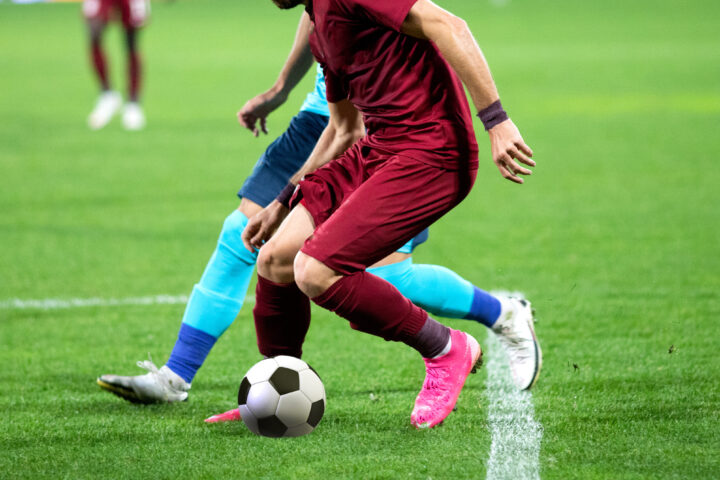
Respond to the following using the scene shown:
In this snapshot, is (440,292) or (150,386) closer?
(150,386)

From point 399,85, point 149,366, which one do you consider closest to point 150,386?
point 149,366

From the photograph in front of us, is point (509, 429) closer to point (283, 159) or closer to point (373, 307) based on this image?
point (373, 307)

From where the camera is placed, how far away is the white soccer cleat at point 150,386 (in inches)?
166

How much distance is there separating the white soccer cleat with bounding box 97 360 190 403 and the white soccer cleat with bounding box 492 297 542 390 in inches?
52.7

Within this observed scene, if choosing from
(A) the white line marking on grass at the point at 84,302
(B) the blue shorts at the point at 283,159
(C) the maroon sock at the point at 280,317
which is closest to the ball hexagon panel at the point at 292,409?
(C) the maroon sock at the point at 280,317

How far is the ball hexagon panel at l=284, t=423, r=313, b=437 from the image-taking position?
12.4 ft

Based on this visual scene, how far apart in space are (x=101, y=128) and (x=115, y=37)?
621 inches

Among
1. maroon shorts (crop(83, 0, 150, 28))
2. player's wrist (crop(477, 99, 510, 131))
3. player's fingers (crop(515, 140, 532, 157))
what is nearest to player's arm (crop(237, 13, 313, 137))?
player's wrist (crop(477, 99, 510, 131))

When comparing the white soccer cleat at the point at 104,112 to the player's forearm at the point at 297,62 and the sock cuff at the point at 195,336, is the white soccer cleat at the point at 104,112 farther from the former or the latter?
the sock cuff at the point at 195,336

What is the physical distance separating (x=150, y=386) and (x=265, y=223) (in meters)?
0.89

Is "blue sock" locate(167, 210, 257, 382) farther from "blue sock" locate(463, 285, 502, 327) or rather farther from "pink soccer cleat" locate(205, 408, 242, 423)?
"blue sock" locate(463, 285, 502, 327)

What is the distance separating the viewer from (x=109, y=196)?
32.3ft

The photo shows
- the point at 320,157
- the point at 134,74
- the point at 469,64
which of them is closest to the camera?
the point at 469,64

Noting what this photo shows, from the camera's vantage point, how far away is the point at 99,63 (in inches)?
607
